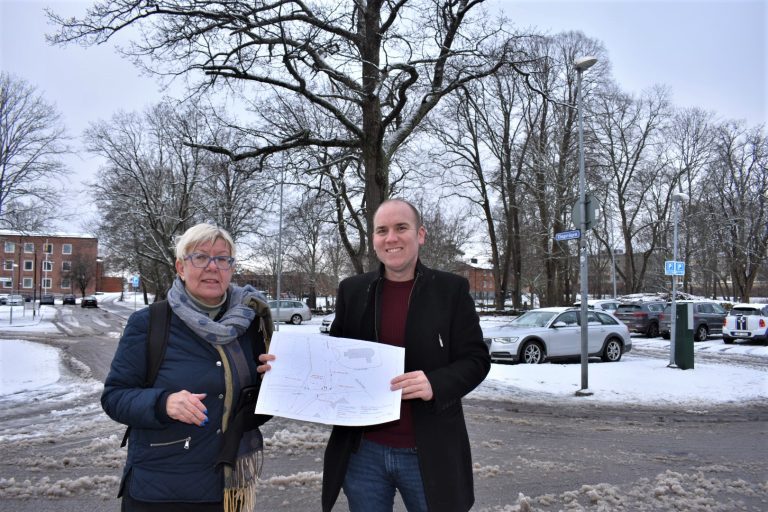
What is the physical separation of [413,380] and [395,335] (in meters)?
0.31

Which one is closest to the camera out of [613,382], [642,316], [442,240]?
[613,382]

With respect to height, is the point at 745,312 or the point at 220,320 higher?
the point at 220,320

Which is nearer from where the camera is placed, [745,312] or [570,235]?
[570,235]

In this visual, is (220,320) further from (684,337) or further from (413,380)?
(684,337)

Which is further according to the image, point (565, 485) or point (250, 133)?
point (250, 133)

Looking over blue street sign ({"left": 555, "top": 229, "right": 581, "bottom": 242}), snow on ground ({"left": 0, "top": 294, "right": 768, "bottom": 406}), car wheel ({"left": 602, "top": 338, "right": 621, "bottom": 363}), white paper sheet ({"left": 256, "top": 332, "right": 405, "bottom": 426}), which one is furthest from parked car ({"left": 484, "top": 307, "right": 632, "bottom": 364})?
white paper sheet ({"left": 256, "top": 332, "right": 405, "bottom": 426})

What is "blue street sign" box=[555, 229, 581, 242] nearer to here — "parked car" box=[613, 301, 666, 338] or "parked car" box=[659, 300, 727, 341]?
"parked car" box=[659, 300, 727, 341]

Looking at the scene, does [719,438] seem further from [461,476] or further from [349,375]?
[349,375]

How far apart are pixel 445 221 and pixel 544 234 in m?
20.5

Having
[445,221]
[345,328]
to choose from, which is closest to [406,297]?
[345,328]

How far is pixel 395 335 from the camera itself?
2439 millimetres

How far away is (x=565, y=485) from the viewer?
4.95 metres

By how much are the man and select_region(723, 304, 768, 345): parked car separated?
77.5 ft

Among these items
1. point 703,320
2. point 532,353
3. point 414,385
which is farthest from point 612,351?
point 414,385
